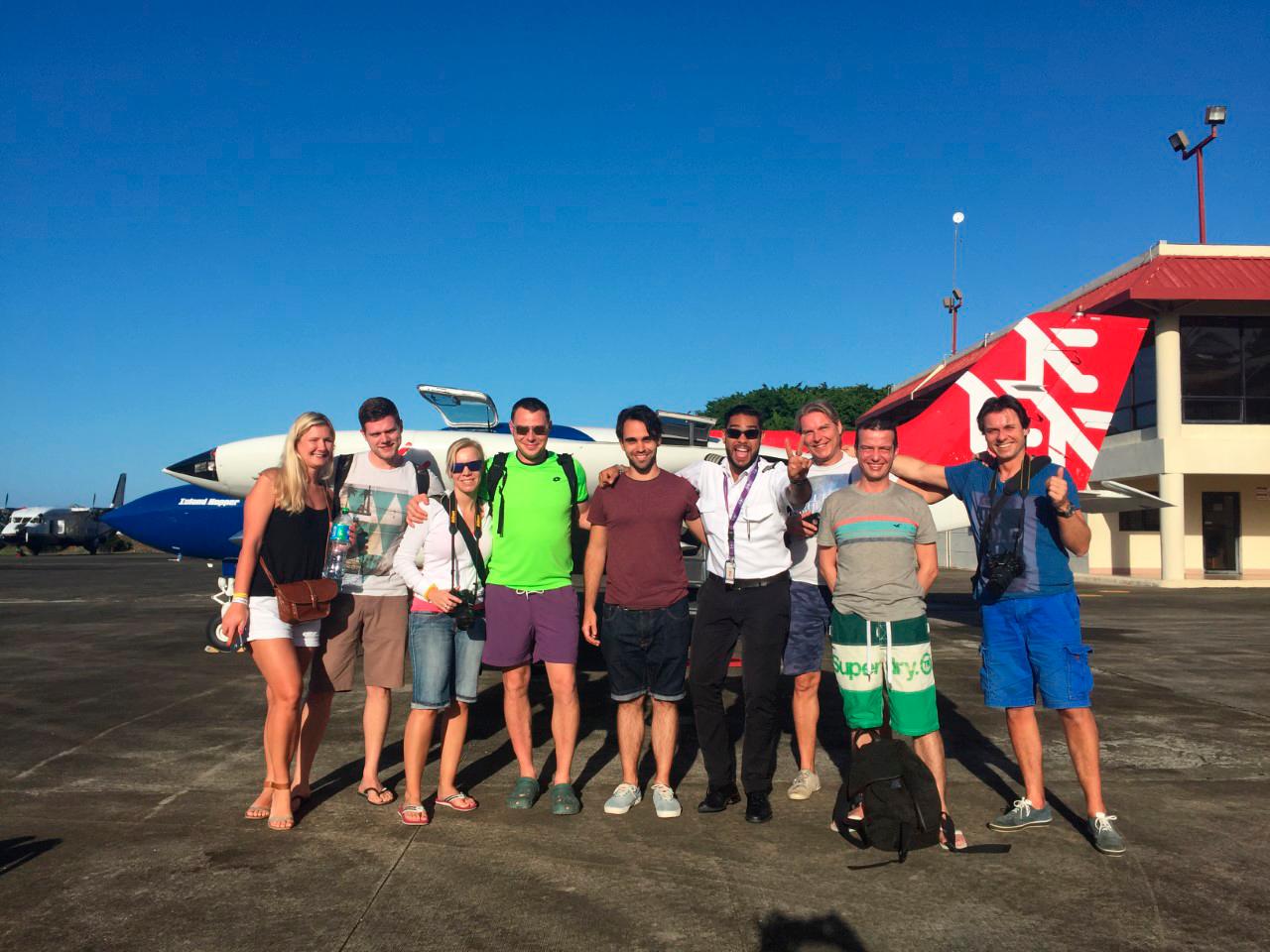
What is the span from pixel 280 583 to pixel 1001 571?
314 cm

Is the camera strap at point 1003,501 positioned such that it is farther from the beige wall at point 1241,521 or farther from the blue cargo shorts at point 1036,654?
the beige wall at point 1241,521

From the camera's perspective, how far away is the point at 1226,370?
20.1m

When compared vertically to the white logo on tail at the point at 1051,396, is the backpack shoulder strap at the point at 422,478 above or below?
below

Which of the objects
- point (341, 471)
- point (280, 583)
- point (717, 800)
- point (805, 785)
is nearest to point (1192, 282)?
point (805, 785)

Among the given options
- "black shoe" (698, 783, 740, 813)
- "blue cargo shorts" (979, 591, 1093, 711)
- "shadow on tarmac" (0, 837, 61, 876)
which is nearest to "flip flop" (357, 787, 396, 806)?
"shadow on tarmac" (0, 837, 61, 876)

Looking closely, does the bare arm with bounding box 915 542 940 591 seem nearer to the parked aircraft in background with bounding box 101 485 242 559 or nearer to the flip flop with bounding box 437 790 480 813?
the flip flop with bounding box 437 790 480 813

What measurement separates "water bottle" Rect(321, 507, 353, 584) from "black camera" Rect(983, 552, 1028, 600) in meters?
2.95

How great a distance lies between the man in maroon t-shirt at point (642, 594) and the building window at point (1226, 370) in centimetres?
2074

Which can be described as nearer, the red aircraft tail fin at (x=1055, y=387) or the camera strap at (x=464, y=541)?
the camera strap at (x=464, y=541)

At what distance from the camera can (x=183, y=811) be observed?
389 centimetres

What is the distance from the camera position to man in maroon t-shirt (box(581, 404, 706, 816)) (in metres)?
3.93

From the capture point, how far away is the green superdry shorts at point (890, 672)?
138 inches

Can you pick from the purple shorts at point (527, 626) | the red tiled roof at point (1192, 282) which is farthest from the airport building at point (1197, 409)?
the purple shorts at point (527, 626)

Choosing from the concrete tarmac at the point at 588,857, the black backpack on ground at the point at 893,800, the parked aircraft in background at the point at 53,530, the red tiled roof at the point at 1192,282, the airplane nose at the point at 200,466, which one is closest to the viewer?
the concrete tarmac at the point at 588,857
